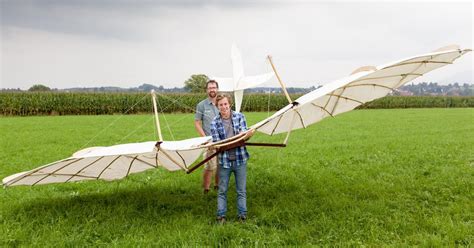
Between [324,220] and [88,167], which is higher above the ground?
[88,167]

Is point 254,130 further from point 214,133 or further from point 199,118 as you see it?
point 199,118

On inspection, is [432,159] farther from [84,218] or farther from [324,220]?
[84,218]

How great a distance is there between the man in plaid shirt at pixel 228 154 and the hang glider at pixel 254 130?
0.57 ft

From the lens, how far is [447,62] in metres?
5.72

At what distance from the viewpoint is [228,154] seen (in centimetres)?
569

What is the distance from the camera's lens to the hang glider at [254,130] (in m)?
5.31

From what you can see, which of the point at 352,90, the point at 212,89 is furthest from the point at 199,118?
the point at 352,90

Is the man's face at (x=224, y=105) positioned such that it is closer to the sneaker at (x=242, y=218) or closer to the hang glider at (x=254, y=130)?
the hang glider at (x=254, y=130)

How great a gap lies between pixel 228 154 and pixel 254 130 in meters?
0.56

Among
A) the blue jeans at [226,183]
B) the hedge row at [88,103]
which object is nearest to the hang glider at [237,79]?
the blue jeans at [226,183]

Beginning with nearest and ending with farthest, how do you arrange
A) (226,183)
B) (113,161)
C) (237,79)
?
(226,183) → (113,161) → (237,79)

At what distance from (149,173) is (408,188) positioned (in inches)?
227

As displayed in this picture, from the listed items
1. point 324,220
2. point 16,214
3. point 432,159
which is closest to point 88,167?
point 16,214

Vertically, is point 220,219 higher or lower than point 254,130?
lower
